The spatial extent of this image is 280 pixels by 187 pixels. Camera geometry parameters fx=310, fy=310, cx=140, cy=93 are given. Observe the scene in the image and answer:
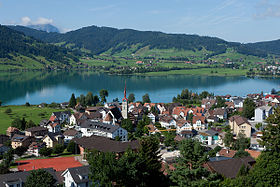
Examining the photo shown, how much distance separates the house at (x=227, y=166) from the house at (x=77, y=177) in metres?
6.32

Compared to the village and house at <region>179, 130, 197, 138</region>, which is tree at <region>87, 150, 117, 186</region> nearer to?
the village

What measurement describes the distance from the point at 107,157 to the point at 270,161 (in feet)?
24.3

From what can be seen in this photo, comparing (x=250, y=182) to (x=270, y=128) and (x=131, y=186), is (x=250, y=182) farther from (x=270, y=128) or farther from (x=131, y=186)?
(x=131, y=186)

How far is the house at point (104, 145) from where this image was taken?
22578 mm

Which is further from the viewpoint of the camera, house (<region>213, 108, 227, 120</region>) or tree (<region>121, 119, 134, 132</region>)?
house (<region>213, 108, 227, 120</region>)

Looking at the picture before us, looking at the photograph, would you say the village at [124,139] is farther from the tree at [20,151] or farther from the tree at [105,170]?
the tree at [105,170]

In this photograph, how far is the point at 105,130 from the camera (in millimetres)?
29812

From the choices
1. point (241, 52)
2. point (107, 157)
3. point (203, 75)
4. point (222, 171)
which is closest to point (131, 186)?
point (107, 157)

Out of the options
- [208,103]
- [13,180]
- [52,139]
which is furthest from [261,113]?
[13,180]

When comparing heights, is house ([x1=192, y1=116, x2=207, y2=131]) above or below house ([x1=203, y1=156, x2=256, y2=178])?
below

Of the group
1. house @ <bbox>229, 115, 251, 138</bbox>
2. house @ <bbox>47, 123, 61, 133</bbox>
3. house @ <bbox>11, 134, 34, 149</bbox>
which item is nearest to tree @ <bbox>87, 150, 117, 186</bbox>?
house @ <bbox>11, 134, 34, 149</bbox>

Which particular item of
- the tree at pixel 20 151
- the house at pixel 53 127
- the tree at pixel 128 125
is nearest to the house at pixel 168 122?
the tree at pixel 128 125

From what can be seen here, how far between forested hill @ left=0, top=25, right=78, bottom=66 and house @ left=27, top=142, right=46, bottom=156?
376ft

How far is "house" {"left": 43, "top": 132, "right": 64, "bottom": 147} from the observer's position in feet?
91.3
